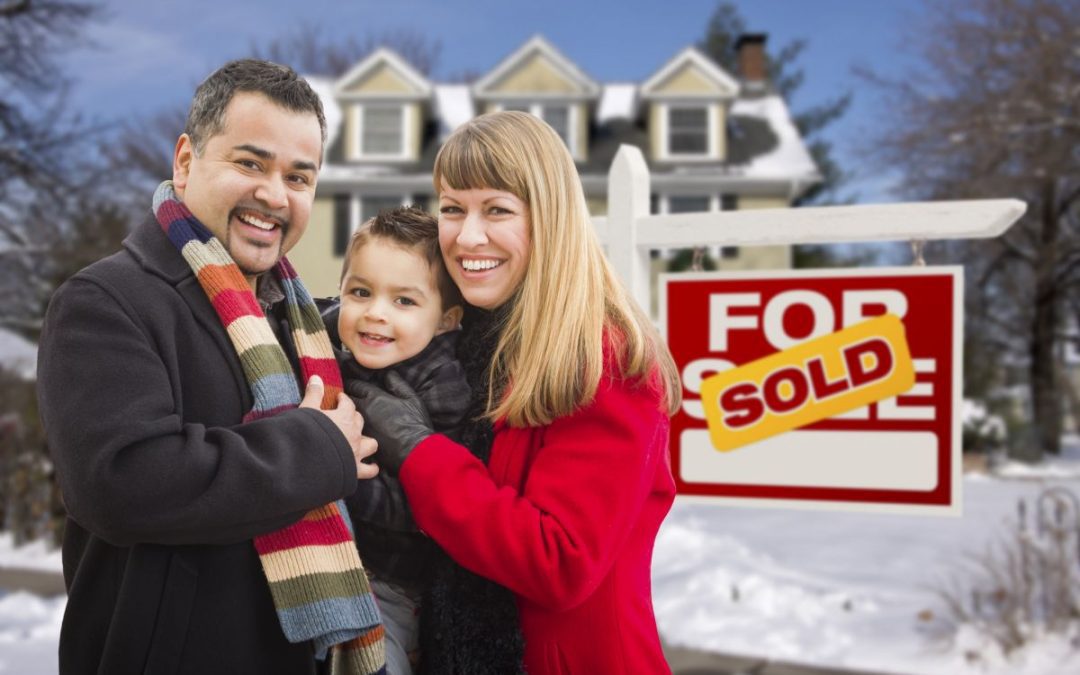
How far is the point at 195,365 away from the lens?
5.33 feet

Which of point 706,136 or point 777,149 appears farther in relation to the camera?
point 777,149

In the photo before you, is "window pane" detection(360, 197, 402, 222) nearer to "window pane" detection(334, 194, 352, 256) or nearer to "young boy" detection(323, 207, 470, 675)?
"window pane" detection(334, 194, 352, 256)

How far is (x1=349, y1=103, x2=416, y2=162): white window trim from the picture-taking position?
18312 mm

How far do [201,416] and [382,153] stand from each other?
17406 millimetres

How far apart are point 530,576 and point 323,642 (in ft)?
1.23

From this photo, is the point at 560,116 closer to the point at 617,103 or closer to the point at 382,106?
the point at 617,103

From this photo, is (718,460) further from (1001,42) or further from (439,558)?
(1001,42)

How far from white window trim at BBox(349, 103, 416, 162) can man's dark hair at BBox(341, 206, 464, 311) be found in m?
16.7

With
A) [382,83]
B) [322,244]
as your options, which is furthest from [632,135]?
[322,244]

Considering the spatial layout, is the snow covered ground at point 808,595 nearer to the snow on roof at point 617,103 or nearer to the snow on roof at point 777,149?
the snow on roof at point 777,149

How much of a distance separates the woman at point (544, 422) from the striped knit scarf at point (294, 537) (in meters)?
0.15

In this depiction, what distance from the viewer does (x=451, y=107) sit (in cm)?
1980

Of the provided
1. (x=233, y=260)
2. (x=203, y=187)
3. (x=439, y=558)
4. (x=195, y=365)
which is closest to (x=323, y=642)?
(x=439, y=558)

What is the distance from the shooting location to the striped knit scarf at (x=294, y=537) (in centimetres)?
161
